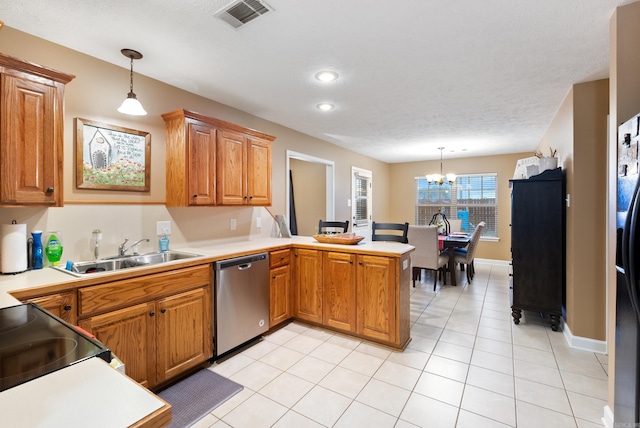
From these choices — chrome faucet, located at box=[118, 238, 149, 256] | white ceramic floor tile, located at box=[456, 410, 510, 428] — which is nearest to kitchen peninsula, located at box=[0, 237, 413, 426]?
chrome faucet, located at box=[118, 238, 149, 256]

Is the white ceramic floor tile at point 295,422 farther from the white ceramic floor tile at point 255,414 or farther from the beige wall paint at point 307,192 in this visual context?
the beige wall paint at point 307,192

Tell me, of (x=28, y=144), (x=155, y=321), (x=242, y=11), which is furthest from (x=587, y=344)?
(x=28, y=144)

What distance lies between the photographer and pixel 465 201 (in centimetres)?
685

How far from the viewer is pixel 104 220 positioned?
239cm

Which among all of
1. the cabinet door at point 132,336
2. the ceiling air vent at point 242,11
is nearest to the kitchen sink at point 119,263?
the cabinet door at point 132,336

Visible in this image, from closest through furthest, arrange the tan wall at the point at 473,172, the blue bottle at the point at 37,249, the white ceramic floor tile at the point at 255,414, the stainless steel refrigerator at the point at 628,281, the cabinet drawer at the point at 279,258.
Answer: the stainless steel refrigerator at the point at 628,281, the white ceramic floor tile at the point at 255,414, the blue bottle at the point at 37,249, the cabinet drawer at the point at 279,258, the tan wall at the point at 473,172

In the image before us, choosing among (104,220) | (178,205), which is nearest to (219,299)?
(178,205)

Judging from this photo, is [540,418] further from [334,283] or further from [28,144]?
[28,144]

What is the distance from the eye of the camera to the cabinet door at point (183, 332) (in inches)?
83.7

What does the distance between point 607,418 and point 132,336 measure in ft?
9.84

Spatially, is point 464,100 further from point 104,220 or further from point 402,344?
point 104,220

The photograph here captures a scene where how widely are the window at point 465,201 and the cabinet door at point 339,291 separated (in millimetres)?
4920

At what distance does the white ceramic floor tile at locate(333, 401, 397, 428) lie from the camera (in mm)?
1808

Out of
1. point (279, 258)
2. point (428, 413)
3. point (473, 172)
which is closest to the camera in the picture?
point (428, 413)
